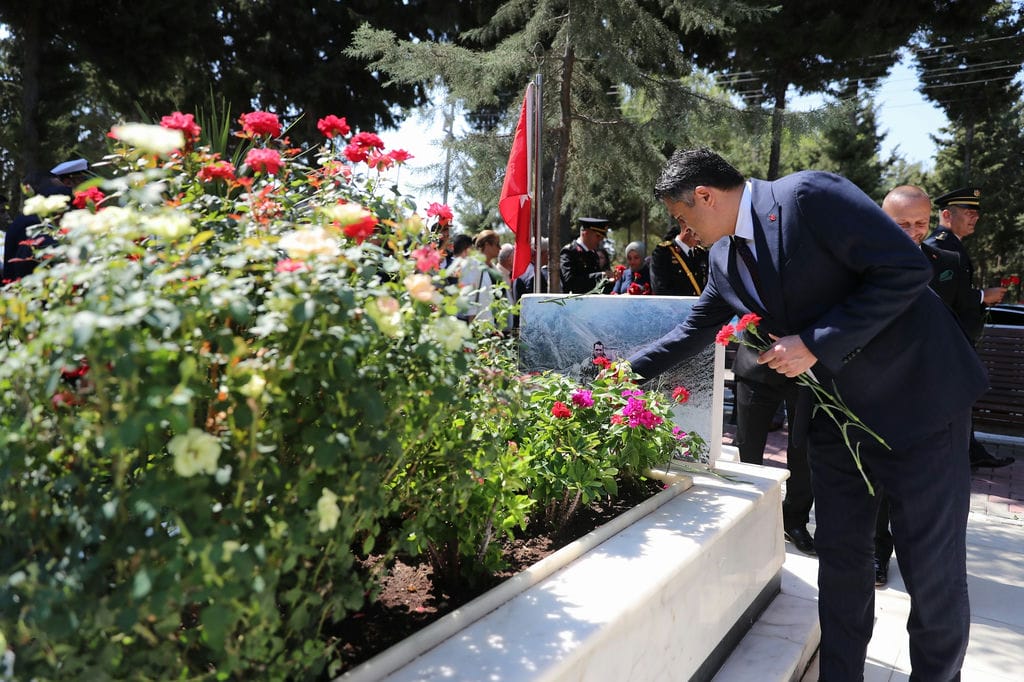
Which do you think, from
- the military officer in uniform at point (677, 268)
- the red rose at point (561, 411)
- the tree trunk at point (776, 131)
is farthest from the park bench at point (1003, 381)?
the red rose at point (561, 411)


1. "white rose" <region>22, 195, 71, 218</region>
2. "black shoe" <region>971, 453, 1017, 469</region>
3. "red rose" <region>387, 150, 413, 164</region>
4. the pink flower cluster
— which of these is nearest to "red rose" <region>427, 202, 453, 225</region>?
"red rose" <region>387, 150, 413, 164</region>

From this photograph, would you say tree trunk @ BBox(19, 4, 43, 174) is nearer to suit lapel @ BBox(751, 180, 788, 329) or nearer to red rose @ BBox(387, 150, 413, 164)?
red rose @ BBox(387, 150, 413, 164)

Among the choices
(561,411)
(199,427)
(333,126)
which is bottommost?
(561,411)

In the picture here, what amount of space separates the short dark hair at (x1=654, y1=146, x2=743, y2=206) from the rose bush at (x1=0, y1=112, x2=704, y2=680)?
102cm

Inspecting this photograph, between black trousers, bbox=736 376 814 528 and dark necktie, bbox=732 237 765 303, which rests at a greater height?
dark necktie, bbox=732 237 765 303

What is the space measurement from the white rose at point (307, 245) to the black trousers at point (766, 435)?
2908mm

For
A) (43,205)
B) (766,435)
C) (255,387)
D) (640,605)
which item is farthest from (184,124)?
(766,435)

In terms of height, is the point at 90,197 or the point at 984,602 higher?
the point at 90,197

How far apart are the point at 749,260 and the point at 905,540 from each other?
0.98 metres

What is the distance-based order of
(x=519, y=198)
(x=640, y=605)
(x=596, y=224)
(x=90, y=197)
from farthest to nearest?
1. (x=596, y=224)
2. (x=519, y=198)
3. (x=640, y=605)
4. (x=90, y=197)

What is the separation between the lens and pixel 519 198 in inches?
167

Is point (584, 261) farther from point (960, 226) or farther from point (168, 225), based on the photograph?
point (168, 225)

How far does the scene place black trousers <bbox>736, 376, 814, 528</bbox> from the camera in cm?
362

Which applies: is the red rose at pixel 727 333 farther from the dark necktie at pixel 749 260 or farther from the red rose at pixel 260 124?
the red rose at pixel 260 124
